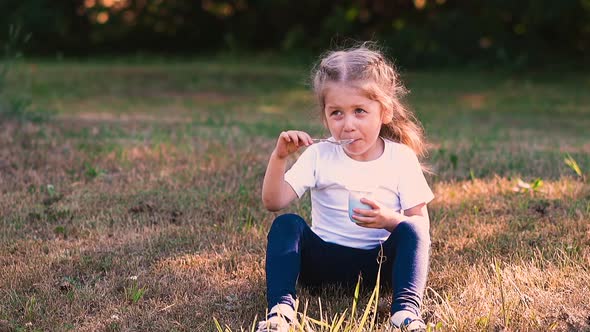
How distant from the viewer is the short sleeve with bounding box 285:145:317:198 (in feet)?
Result: 11.6

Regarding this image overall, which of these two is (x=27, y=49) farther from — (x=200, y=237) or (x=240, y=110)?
(x=200, y=237)

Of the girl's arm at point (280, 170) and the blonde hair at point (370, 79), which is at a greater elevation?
the blonde hair at point (370, 79)

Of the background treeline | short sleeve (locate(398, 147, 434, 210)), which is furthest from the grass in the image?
the background treeline

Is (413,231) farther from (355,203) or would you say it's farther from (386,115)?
(386,115)

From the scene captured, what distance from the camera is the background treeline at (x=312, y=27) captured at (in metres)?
18.7

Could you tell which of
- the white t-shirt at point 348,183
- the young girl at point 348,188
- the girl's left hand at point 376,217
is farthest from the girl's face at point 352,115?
the girl's left hand at point 376,217

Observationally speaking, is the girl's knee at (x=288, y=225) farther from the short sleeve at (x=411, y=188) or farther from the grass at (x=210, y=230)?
the short sleeve at (x=411, y=188)

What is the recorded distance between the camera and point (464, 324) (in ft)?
10.2

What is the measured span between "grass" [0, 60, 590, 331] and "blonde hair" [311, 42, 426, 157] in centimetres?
57

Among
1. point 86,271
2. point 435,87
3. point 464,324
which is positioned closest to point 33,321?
point 86,271

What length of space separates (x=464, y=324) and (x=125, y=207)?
263cm

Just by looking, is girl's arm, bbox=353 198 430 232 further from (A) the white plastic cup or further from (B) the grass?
(B) the grass

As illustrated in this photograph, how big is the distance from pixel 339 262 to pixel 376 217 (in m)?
0.42

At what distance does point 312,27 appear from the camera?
22.2 meters
